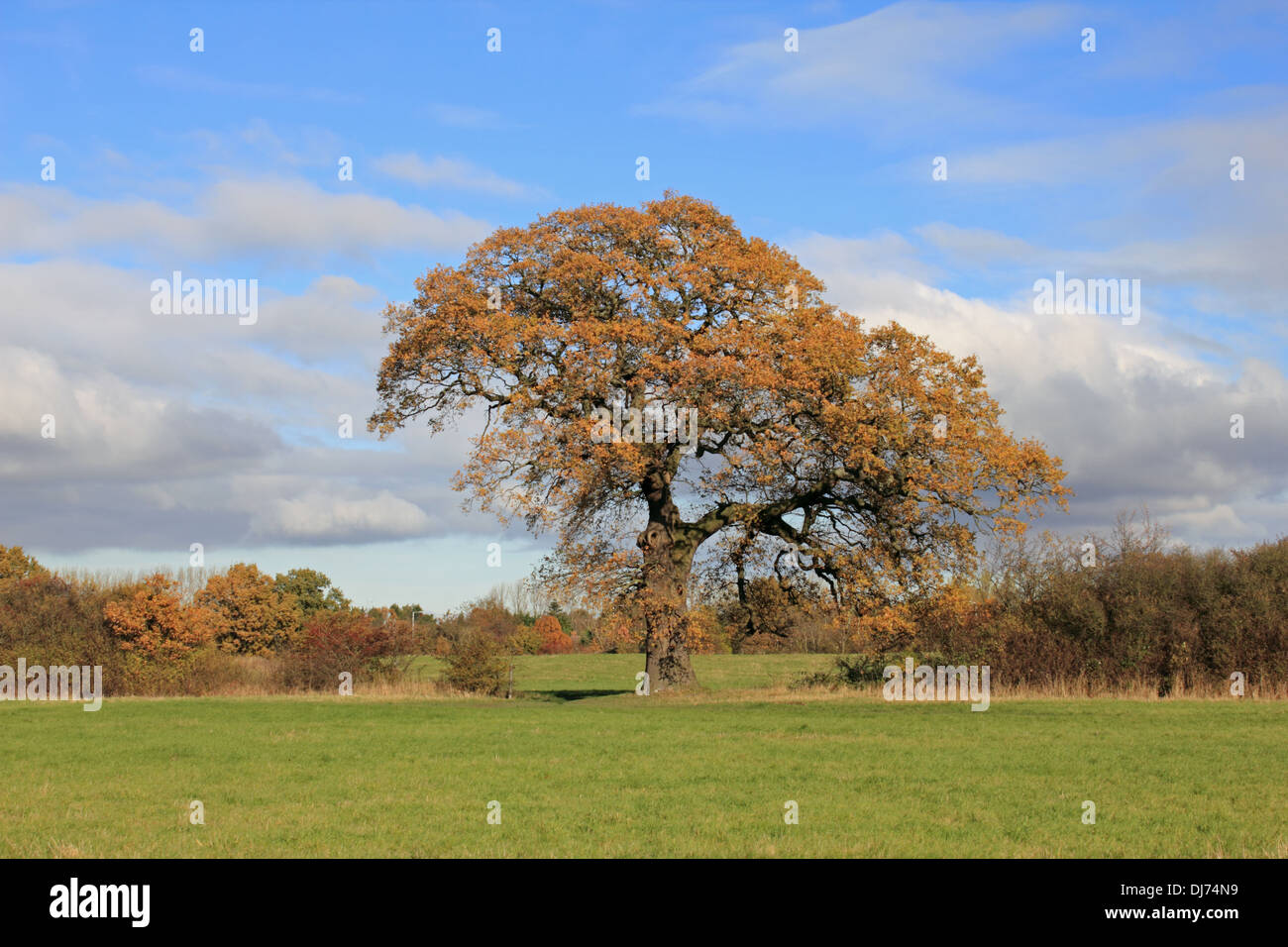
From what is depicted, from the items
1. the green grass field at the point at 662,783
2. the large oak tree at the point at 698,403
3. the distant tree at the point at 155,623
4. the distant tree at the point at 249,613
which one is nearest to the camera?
the green grass field at the point at 662,783

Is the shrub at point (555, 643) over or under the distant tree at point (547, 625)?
under

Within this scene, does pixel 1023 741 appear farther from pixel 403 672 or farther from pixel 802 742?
pixel 403 672

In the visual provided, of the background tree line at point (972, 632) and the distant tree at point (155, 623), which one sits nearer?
the background tree line at point (972, 632)

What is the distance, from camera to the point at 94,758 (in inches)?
730

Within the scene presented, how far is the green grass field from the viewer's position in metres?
10.6

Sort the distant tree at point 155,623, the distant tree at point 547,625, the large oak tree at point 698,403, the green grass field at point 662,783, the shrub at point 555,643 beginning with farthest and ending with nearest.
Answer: the distant tree at point 547,625 → the shrub at point 555,643 → the distant tree at point 155,623 → the large oak tree at point 698,403 → the green grass field at point 662,783

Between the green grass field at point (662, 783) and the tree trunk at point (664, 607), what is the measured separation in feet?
14.0

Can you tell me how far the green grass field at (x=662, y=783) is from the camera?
34.8 feet

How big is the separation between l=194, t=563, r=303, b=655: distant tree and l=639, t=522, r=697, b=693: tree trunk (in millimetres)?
45860

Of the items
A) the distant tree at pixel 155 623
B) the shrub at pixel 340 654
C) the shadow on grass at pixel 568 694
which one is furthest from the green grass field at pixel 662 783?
the distant tree at pixel 155 623

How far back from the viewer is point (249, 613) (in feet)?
241

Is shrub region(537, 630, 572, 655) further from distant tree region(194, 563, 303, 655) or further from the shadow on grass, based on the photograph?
the shadow on grass

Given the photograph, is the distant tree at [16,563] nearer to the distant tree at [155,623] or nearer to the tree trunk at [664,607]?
the distant tree at [155,623]
